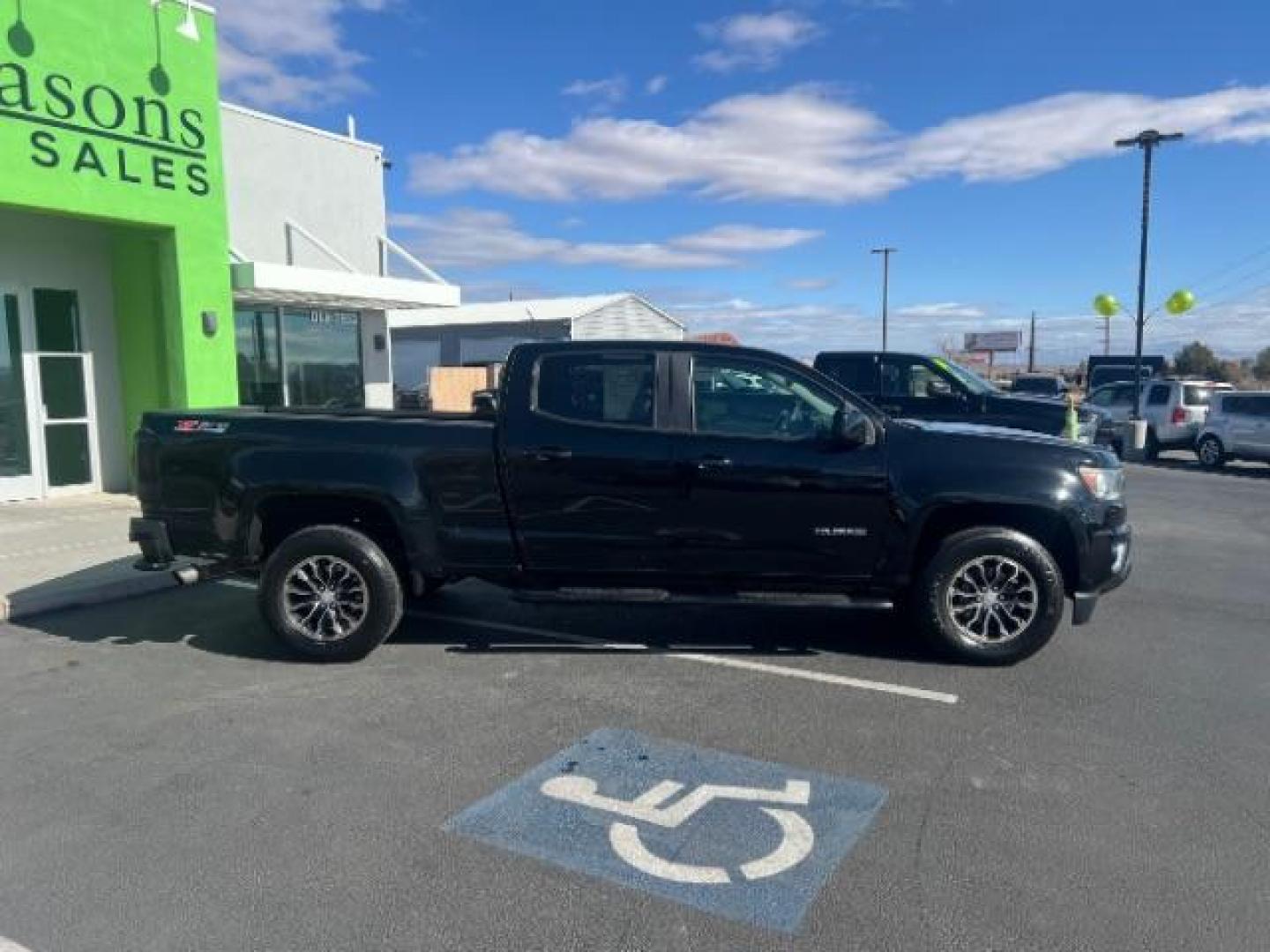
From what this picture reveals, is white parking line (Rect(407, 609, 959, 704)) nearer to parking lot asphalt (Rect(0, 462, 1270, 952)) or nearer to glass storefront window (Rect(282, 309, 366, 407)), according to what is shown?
parking lot asphalt (Rect(0, 462, 1270, 952))

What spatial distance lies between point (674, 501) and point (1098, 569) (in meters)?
2.55

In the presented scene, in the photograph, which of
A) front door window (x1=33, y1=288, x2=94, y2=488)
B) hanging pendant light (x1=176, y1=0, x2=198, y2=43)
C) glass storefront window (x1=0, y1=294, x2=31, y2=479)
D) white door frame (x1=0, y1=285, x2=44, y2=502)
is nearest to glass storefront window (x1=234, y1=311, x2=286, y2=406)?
front door window (x1=33, y1=288, x2=94, y2=488)

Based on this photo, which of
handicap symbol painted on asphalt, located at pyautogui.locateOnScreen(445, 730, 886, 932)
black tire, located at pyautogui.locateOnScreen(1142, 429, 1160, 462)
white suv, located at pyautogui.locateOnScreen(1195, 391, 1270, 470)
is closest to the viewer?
handicap symbol painted on asphalt, located at pyautogui.locateOnScreen(445, 730, 886, 932)

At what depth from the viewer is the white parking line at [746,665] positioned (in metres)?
5.04

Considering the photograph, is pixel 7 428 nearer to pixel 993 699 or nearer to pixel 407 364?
pixel 993 699

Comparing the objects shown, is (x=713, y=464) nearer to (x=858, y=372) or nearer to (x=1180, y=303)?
(x=858, y=372)

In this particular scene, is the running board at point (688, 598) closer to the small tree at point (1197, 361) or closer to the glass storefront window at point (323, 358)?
the glass storefront window at point (323, 358)

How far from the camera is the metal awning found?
11.8 meters

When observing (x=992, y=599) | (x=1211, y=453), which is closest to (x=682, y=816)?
(x=992, y=599)

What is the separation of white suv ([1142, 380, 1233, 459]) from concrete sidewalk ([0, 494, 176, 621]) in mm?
20020

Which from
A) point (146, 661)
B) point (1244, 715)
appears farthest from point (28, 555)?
point (1244, 715)

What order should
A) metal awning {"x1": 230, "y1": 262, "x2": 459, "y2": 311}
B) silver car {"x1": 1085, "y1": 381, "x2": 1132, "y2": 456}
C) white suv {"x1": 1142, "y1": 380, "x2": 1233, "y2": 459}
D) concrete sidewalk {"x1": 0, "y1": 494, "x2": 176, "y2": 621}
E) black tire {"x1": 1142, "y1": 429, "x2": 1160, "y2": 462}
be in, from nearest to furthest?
concrete sidewalk {"x1": 0, "y1": 494, "x2": 176, "y2": 621} < metal awning {"x1": 230, "y1": 262, "x2": 459, "y2": 311} < white suv {"x1": 1142, "y1": 380, "x2": 1233, "y2": 459} < black tire {"x1": 1142, "y1": 429, "x2": 1160, "y2": 462} < silver car {"x1": 1085, "y1": 381, "x2": 1132, "y2": 456}

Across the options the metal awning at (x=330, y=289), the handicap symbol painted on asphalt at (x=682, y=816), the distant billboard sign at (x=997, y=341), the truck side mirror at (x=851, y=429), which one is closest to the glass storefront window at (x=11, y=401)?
the metal awning at (x=330, y=289)

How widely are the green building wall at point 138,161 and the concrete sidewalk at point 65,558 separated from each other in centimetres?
177
